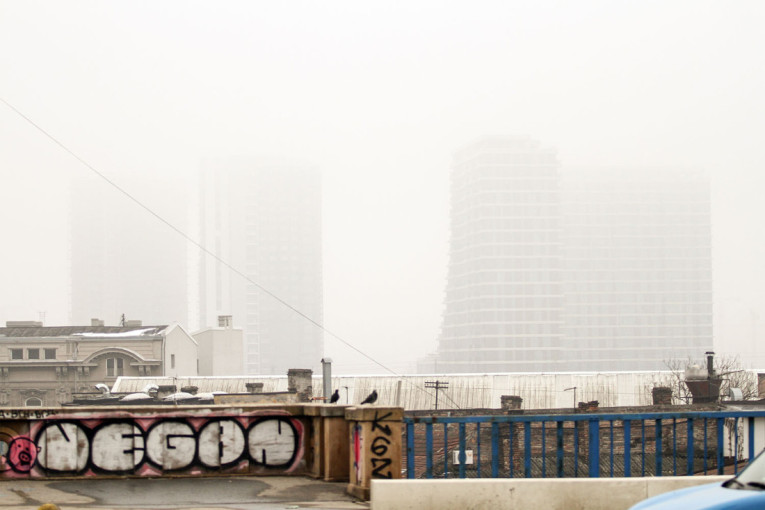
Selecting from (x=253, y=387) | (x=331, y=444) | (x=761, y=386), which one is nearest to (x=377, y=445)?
(x=331, y=444)

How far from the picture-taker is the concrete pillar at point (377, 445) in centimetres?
1403

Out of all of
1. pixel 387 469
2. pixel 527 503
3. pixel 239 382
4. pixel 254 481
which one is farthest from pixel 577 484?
pixel 239 382

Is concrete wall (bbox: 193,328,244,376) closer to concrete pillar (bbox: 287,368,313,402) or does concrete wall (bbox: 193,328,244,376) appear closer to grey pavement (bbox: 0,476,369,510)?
concrete pillar (bbox: 287,368,313,402)

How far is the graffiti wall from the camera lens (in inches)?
614

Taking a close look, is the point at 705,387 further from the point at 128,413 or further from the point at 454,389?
the point at 128,413

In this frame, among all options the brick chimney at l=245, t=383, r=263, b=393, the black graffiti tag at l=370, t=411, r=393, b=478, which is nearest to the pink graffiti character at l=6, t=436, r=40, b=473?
the black graffiti tag at l=370, t=411, r=393, b=478

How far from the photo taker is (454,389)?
84.8 metres

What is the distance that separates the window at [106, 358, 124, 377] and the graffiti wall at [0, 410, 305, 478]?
9273cm

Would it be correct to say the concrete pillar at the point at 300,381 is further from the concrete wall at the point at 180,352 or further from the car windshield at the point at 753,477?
the car windshield at the point at 753,477

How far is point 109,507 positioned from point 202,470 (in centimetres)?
244

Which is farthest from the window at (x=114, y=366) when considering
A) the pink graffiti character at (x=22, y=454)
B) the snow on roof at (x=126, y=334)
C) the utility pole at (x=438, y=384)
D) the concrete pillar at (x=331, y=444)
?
the concrete pillar at (x=331, y=444)

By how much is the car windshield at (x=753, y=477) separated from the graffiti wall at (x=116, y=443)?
8609 millimetres

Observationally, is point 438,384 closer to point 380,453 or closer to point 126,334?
point 126,334

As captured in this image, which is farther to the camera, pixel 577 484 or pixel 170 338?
pixel 170 338
